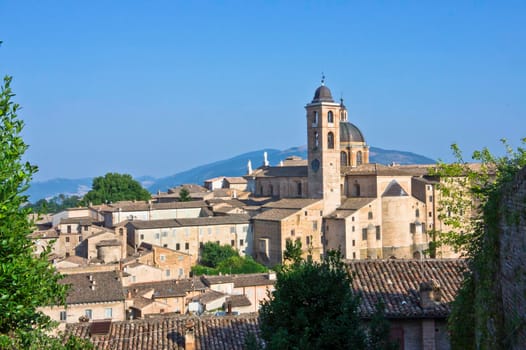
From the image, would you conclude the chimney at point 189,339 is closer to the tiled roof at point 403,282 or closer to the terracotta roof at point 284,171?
the tiled roof at point 403,282

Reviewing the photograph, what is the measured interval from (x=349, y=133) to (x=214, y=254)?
20757 mm

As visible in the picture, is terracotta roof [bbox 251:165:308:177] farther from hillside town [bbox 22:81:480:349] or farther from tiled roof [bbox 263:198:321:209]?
tiled roof [bbox 263:198:321:209]

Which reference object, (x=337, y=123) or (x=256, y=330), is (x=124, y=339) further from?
(x=337, y=123)

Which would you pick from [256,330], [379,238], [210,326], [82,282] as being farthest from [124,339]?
[379,238]

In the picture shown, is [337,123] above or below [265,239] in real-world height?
above

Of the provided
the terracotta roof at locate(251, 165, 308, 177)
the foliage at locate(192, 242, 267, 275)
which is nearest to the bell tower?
the terracotta roof at locate(251, 165, 308, 177)

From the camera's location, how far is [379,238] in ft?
190

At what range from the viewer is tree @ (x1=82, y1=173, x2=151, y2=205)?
307 ft

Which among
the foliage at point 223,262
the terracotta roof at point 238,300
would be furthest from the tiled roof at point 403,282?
the foliage at point 223,262

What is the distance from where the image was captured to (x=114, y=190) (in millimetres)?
96000

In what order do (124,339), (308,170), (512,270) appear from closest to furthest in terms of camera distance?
(512,270) → (124,339) → (308,170)

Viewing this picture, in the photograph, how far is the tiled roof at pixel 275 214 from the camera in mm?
56219

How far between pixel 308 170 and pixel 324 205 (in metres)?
4.77

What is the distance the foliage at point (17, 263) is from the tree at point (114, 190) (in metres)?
85.0
